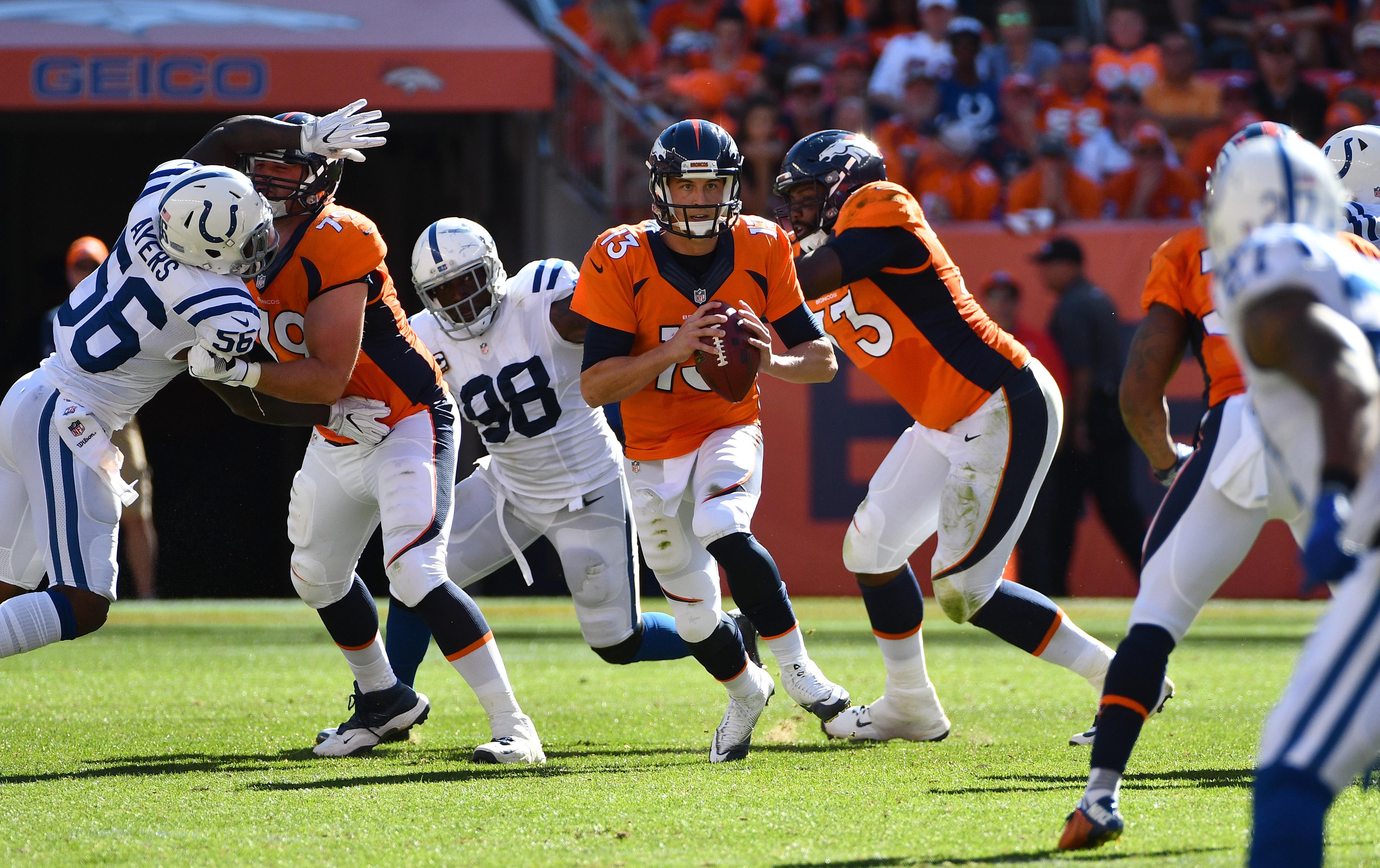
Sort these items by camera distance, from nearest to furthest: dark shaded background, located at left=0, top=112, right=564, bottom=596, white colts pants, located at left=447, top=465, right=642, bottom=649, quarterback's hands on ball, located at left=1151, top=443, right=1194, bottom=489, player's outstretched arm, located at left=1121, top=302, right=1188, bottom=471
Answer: player's outstretched arm, located at left=1121, top=302, right=1188, bottom=471 → quarterback's hands on ball, located at left=1151, top=443, right=1194, bottom=489 → white colts pants, located at left=447, top=465, right=642, bottom=649 → dark shaded background, located at left=0, top=112, right=564, bottom=596

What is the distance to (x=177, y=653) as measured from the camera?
26.1ft

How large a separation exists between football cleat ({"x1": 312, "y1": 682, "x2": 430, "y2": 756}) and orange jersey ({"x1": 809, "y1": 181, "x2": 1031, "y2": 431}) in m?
1.92

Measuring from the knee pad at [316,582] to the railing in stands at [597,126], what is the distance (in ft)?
20.7

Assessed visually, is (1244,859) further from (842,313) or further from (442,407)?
(442,407)

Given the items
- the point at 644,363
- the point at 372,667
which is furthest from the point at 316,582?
the point at 644,363

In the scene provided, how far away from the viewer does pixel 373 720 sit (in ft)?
16.7

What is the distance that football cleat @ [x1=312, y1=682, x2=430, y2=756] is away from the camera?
5.00 metres

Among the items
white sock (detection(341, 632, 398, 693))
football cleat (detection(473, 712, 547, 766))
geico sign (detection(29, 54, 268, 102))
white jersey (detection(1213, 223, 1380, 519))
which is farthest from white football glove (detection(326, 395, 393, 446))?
geico sign (detection(29, 54, 268, 102))

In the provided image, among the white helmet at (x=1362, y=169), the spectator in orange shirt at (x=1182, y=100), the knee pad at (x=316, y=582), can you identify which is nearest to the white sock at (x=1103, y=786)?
the white helmet at (x=1362, y=169)

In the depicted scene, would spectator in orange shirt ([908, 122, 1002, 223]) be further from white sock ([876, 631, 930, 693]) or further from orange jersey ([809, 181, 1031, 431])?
white sock ([876, 631, 930, 693])

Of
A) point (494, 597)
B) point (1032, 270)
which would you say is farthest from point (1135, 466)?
point (494, 597)

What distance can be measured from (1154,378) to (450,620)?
2.21 meters

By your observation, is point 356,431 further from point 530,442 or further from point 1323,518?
point 1323,518

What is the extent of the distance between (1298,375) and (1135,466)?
827 centimetres
